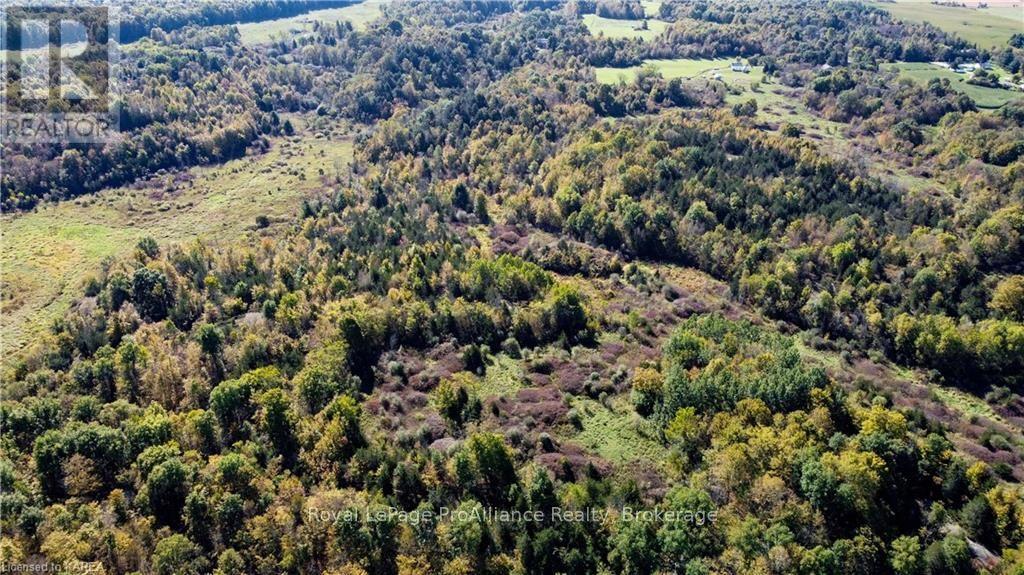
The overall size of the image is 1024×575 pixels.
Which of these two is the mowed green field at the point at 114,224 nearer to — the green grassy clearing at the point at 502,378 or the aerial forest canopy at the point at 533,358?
the aerial forest canopy at the point at 533,358

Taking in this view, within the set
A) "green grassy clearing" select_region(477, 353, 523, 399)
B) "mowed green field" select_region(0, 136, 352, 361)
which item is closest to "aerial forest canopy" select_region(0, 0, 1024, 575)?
"green grassy clearing" select_region(477, 353, 523, 399)

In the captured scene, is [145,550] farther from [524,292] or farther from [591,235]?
[591,235]

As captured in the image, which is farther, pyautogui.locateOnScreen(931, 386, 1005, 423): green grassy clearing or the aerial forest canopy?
pyautogui.locateOnScreen(931, 386, 1005, 423): green grassy clearing

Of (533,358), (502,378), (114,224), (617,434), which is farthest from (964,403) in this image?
(114,224)

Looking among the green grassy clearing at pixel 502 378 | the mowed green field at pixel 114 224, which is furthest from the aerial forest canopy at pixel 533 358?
the mowed green field at pixel 114 224

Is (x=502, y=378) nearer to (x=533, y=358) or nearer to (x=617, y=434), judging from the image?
(x=533, y=358)

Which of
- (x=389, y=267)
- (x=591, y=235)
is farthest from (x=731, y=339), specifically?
(x=389, y=267)

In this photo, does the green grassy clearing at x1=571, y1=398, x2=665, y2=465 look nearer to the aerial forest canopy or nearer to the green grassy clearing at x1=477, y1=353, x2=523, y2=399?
the aerial forest canopy
